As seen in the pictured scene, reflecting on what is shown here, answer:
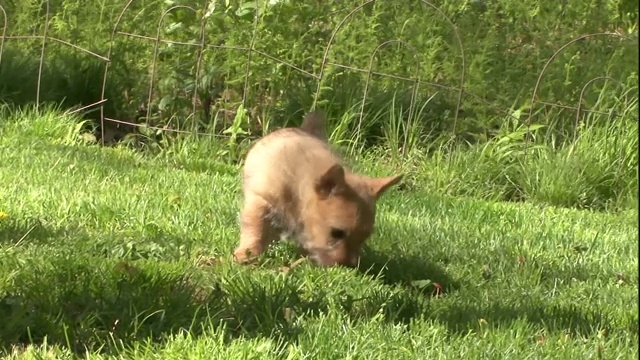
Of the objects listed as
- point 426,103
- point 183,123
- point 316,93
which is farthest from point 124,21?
point 426,103

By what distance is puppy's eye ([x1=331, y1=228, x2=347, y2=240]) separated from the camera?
5.03 m

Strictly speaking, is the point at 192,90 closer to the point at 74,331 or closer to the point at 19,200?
the point at 19,200

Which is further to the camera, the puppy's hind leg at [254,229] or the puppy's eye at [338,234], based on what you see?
the puppy's hind leg at [254,229]

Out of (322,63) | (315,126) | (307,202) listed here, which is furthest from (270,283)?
(322,63)

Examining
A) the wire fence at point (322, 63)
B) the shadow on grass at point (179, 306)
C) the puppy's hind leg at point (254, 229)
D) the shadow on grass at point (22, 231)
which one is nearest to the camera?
the shadow on grass at point (179, 306)

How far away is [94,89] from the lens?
33.2 feet

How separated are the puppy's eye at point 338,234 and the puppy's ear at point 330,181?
0.57 ft

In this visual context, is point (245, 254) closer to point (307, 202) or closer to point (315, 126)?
point (307, 202)

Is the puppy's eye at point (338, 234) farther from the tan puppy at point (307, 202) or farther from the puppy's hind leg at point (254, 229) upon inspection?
the puppy's hind leg at point (254, 229)

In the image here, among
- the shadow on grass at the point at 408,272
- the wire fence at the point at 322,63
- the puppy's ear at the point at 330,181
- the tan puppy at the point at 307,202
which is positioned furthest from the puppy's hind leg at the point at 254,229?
the wire fence at the point at 322,63

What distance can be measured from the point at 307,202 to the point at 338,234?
246 mm

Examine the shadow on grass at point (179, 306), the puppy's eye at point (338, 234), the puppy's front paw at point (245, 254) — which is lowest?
the puppy's front paw at point (245, 254)

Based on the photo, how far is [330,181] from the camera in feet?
16.4

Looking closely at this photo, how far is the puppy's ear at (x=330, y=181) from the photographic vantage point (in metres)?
4.95
